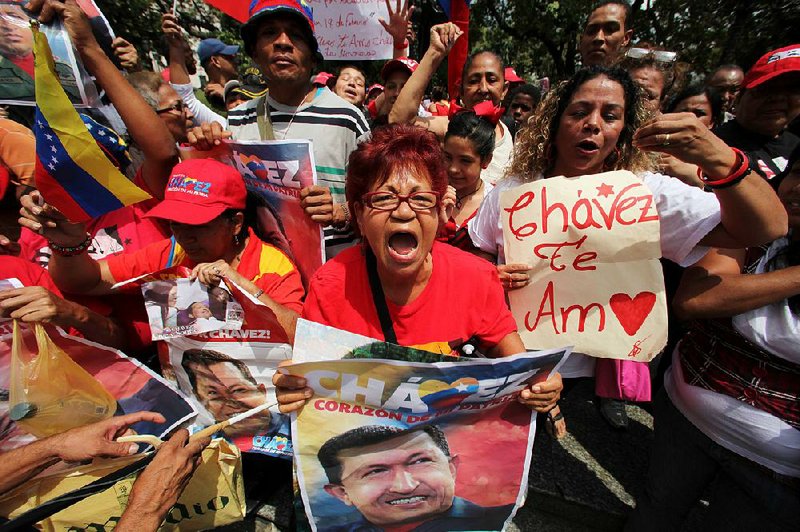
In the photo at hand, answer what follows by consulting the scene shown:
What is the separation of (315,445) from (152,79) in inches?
102

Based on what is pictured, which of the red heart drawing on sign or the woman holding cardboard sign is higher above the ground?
the woman holding cardboard sign

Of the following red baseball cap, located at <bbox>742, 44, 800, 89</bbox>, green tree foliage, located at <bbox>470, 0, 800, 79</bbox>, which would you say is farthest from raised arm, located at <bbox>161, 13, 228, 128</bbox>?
green tree foliage, located at <bbox>470, 0, 800, 79</bbox>

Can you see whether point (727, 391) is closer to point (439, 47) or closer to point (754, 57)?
point (439, 47)

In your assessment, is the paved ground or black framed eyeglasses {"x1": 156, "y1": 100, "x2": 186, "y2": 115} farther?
black framed eyeglasses {"x1": 156, "y1": 100, "x2": 186, "y2": 115}

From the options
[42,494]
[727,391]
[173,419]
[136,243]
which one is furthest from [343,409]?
[136,243]

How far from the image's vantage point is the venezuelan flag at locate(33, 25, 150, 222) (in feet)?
4.43

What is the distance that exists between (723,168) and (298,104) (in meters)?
2.03

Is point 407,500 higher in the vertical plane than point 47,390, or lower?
lower

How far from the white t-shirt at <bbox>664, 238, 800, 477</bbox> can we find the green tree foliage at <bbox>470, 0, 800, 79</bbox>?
1134cm

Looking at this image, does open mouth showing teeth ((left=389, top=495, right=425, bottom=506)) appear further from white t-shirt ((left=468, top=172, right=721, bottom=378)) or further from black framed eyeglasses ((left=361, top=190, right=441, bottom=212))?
white t-shirt ((left=468, top=172, right=721, bottom=378))

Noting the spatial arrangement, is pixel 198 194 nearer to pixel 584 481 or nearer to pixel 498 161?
pixel 498 161

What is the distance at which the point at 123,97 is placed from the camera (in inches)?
82.7

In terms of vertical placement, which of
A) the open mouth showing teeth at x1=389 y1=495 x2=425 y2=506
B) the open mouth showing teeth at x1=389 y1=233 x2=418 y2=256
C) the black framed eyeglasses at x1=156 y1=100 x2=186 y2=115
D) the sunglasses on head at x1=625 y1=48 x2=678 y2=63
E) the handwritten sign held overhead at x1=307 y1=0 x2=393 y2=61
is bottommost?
the open mouth showing teeth at x1=389 y1=495 x2=425 y2=506

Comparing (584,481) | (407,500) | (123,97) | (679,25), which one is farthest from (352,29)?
(679,25)
